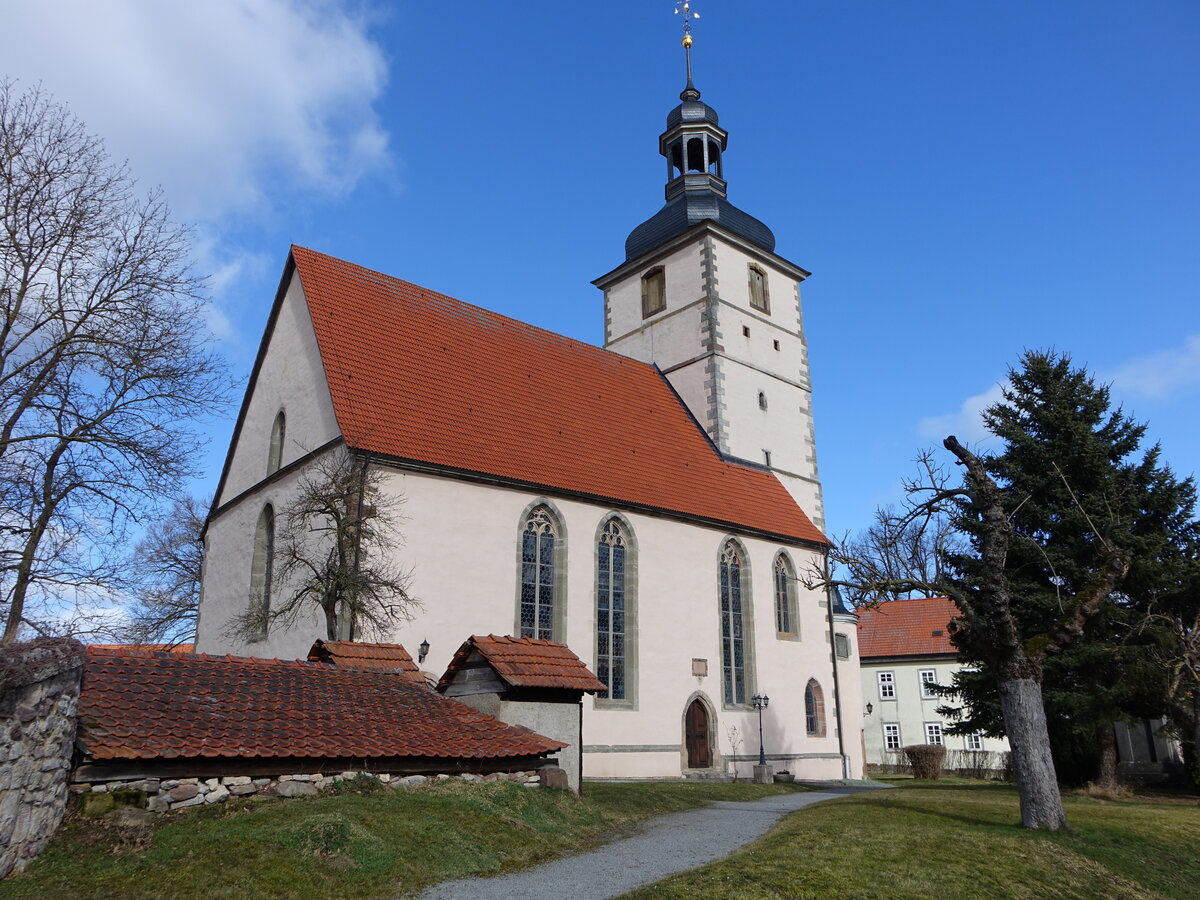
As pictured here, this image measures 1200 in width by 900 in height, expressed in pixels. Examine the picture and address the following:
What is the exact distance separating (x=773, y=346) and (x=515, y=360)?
9.85 meters

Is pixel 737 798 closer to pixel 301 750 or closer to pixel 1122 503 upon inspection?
pixel 301 750

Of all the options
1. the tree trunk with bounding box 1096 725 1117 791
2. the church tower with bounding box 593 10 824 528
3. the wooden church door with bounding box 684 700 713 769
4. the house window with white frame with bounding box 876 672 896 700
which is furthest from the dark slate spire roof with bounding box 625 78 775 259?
the house window with white frame with bounding box 876 672 896 700

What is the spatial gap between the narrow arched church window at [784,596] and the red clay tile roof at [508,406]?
0.88m

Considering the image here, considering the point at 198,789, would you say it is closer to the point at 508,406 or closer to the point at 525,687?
the point at 525,687

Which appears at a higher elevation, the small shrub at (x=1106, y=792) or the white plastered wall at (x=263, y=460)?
the white plastered wall at (x=263, y=460)

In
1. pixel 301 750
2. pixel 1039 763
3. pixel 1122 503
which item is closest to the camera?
pixel 301 750

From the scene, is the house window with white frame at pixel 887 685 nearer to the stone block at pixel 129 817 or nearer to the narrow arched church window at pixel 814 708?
the narrow arched church window at pixel 814 708

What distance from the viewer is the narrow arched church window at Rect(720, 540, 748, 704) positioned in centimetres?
2153

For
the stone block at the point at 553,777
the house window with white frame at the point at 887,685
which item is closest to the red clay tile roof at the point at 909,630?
the house window with white frame at the point at 887,685

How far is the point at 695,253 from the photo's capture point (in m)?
28.0

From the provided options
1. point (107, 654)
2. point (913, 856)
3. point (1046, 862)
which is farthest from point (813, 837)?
point (107, 654)

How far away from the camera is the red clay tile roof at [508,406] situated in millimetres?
18031

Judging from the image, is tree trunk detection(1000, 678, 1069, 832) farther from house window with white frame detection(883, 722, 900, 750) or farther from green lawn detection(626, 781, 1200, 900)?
house window with white frame detection(883, 722, 900, 750)

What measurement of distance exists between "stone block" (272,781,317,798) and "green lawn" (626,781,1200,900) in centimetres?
368
